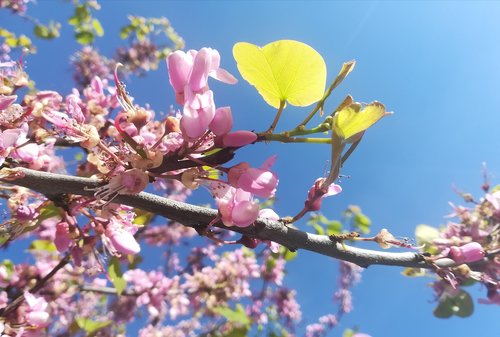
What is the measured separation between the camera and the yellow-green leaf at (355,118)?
31.0 inches

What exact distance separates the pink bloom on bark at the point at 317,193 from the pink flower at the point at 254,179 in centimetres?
19

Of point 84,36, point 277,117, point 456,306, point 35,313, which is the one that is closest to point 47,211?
point 35,313

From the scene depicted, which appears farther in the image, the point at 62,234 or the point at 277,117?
the point at 62,234

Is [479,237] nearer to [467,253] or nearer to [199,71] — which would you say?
[467,253]

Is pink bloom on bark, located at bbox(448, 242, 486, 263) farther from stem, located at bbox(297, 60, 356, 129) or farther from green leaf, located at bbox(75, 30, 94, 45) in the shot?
green leaf, located at bbox(75, 30, 94, 45)

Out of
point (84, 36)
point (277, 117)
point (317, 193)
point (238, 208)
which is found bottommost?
point (238, 208)

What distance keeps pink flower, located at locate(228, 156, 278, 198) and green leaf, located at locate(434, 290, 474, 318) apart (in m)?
2.44

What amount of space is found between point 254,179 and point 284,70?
0.25 meters

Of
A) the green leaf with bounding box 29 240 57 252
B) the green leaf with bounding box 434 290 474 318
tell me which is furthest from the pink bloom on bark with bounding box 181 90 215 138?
the green leaf with bounding box 434 290 474 318

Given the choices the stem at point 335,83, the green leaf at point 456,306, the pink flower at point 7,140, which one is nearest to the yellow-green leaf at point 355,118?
the stem at point 335,83

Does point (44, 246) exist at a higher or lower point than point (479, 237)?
lower

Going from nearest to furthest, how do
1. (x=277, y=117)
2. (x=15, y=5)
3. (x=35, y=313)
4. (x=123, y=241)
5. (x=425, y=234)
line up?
1. (x=277, y=117)
2. (x=123, y=241)
3. (x=35, y=313)
4. (x=425, y=234)
5. (x=15, y=5)

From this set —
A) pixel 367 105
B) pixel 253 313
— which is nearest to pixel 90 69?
pixel 253 313

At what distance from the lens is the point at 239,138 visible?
84 cm
